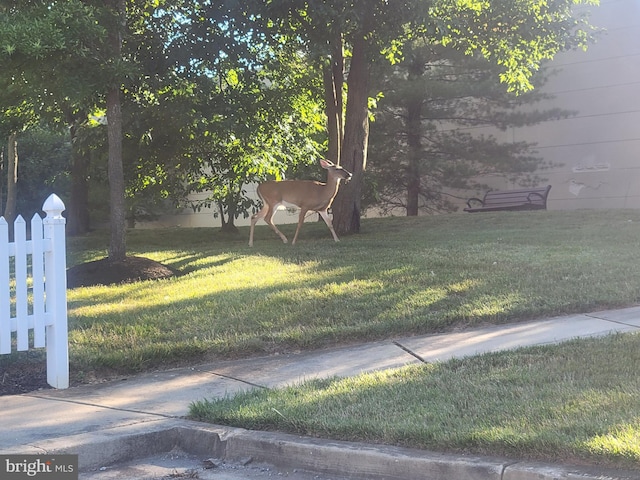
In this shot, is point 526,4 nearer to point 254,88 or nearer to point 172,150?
point 254,88

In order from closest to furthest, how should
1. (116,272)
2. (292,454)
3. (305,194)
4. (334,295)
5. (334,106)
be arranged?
(292,454)
(334,295)
(116,272)
(305,194)
(334,106)

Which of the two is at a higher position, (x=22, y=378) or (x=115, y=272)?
(x=115, y=272)

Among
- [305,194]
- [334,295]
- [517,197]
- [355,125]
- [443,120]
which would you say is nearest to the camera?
[334,295]

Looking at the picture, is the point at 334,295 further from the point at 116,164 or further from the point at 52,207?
the point at 116,164

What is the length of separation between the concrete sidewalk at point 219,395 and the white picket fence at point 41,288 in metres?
0.37

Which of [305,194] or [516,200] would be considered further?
[516,200]

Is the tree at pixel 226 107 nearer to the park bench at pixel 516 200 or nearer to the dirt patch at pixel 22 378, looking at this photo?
the dirt patch at pixel 22 378

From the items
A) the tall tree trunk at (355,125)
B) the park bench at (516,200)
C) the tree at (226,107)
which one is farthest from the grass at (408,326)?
the park bench at (516,200)

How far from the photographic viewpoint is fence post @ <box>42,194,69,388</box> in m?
5.61

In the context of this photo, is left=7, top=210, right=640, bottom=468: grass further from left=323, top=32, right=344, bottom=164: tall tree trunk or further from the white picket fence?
left=323, top=32, right=344, bottom=164: tall tree trunk

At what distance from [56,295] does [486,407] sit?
11.4ft

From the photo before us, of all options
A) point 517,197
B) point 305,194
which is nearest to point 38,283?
point 305,194

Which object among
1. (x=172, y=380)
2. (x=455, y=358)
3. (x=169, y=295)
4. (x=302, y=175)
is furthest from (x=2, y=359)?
(x=302, y=175)

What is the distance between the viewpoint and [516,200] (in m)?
23.7
